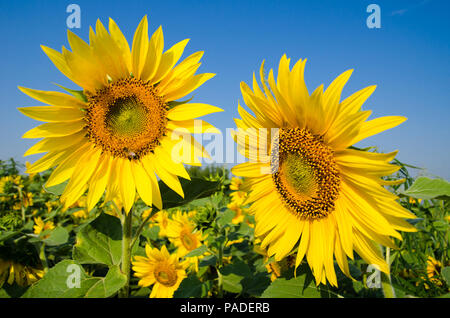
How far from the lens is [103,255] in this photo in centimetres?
179

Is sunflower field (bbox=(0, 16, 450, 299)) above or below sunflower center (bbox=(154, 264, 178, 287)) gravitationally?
above

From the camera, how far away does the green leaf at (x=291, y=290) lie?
4.78ft

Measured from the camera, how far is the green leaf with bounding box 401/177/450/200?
1387 mm

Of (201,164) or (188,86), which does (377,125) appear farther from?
(188,86)

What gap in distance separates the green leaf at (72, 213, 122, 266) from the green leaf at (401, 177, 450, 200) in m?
1.56

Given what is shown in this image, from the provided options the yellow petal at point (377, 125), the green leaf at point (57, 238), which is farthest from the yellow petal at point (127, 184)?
the yellow petal at point (377, 125)

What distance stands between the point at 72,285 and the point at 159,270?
53.5 inches

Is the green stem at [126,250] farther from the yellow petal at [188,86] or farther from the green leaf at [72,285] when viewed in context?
the yellow petal at [188,86]

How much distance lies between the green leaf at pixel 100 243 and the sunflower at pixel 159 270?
3.19 feet

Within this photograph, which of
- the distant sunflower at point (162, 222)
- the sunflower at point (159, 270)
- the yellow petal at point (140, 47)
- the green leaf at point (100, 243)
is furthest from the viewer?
the distant sunflower at point (162, 222)

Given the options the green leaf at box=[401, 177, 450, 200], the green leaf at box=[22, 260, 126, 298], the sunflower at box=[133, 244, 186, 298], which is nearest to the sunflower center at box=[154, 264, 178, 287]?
the sunflower at box=[133, 244, 186, 298]

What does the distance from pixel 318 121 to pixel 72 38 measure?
3.91 feet

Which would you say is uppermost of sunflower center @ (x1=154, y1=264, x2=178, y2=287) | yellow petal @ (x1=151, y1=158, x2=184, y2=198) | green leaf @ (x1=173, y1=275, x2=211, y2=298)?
yellow petal @ (x1=151, y1=158, x2=184, y2=198)

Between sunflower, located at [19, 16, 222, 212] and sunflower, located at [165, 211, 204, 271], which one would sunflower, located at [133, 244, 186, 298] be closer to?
sunflower, located at [165, 211, 204, 271]
